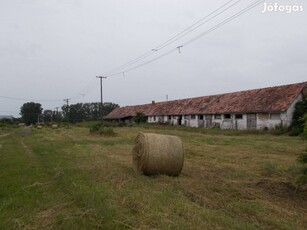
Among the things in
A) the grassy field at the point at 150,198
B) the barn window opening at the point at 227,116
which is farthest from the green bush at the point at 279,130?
the grassy field at the point at 150,198

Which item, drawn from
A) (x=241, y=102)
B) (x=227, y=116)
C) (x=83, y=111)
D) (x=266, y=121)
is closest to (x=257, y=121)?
(x=266, y=121)

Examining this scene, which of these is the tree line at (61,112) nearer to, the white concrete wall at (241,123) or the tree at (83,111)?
the tree at (83,111)

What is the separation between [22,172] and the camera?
1153 centimetres

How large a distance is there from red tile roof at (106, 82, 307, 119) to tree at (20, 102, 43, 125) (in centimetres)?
7935

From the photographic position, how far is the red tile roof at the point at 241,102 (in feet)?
117

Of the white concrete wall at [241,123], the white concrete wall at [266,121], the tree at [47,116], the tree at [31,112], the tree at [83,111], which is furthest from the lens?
the tree at [47,116]

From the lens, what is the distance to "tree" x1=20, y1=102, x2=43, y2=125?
12988 centimetres

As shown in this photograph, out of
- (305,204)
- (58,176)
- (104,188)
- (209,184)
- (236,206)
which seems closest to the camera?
(236,206)

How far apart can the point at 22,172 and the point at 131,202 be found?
226 inches

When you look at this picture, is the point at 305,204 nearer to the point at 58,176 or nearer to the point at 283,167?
the point at 283,167

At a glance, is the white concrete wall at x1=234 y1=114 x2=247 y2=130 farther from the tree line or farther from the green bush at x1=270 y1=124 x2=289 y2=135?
the tree line

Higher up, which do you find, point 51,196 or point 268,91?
point 268,91

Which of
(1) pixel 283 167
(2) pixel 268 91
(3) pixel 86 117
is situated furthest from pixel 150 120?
(3) pixel 86 117

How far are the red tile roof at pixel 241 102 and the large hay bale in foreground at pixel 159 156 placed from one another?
1004 inches
